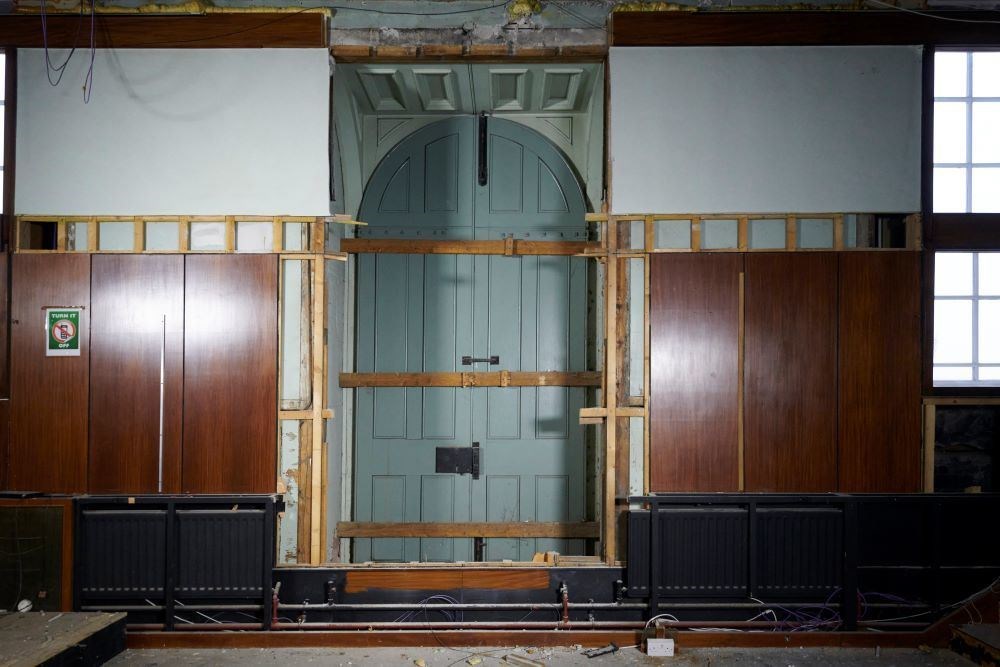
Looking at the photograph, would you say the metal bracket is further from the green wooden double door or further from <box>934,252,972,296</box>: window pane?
<box>934,252,972,296</box>: window pane

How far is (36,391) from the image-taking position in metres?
3.54

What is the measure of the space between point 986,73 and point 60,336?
19.6ft

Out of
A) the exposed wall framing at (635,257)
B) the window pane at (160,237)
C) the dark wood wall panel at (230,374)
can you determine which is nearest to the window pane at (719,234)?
the exposed wall framing at (635,257)

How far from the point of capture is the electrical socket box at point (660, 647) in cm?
328

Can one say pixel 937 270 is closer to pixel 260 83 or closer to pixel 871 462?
pixel 871 462

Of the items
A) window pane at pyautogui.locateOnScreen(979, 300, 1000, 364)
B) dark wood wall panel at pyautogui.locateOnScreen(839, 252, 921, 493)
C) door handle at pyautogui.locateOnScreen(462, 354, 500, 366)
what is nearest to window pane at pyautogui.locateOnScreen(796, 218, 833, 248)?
dark wood wall panel at pyautogui.locateOnScreen(839, 252, 921, 493)

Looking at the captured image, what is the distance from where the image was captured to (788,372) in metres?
3.55

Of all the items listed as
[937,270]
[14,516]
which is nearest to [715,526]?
[937,270]

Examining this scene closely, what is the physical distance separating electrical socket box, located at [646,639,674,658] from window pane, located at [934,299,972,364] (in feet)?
8.13

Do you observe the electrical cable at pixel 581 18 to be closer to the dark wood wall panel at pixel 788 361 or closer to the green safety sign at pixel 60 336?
the dark wood wall panel at pixel 788 361

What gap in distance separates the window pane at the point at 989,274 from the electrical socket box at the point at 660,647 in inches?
114

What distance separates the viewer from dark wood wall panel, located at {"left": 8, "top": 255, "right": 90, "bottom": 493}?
11.5ft

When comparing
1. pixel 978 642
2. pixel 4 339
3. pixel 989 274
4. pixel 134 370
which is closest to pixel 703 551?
pixel 978 642

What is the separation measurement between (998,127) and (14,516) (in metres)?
6.39
